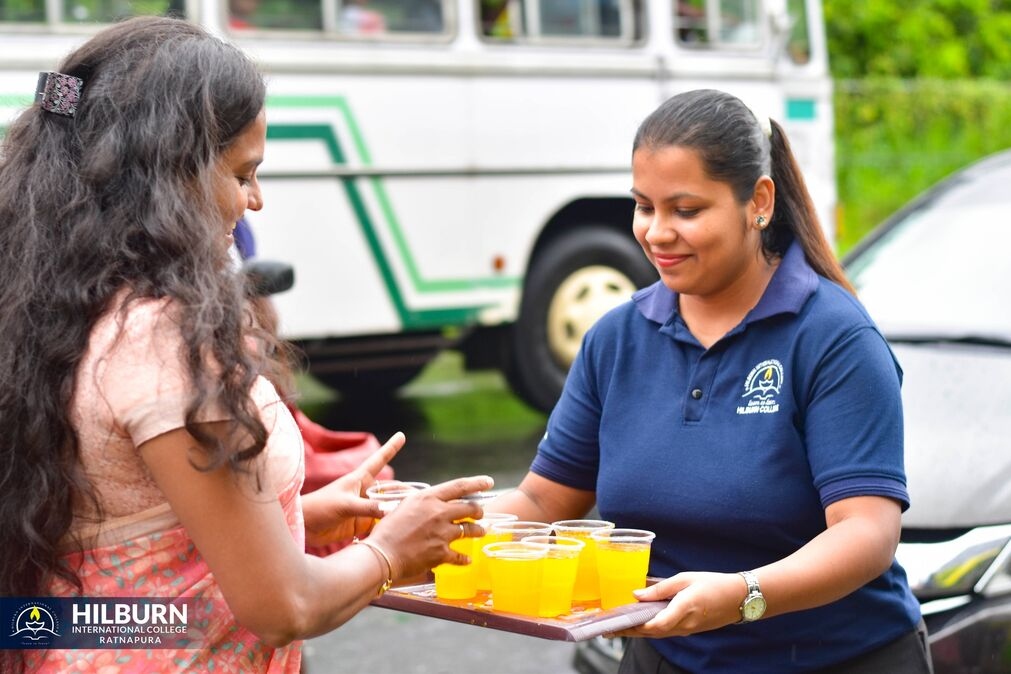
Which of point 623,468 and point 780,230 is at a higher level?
point 780,230

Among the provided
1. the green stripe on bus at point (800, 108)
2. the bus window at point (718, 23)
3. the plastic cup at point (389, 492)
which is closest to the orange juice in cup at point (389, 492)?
the plastic cup at point (389, 492)

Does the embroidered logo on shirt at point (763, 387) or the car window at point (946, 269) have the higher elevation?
the embroidered logo on shirt at point (763, 387)

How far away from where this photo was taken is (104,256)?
6.56 ft

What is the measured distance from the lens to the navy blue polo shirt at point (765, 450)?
2439mm

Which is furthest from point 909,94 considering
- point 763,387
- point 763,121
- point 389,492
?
point 389,492

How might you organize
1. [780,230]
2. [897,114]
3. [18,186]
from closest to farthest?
[18,186] → [780,230] → [897,114]

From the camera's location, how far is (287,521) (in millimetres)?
2141

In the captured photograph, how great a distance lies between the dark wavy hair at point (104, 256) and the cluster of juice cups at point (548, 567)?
622 millimetres

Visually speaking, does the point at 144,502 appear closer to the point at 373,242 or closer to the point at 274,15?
the point at 373,242

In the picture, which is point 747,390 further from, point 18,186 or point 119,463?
Result: point 18,186

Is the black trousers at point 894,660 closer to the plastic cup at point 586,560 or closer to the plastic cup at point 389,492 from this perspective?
the plastic cup at point 586,560

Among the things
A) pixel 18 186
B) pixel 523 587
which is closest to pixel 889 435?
pixel 523 587

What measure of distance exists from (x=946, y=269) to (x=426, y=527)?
3.01 metres

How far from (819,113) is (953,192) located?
4995 mm
